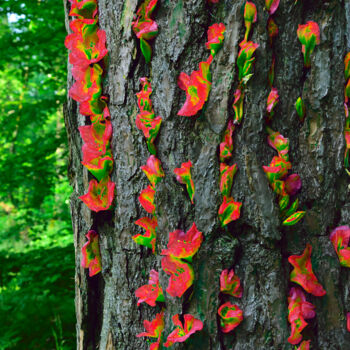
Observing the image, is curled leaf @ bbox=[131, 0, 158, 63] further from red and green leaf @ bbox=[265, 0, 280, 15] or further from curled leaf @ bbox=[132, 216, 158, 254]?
curled leaf @ bbox=[132, 216, 158, 254]

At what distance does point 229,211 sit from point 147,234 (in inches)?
8.9

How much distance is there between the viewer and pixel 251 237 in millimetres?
852

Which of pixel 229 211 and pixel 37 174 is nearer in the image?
pixel 229 211

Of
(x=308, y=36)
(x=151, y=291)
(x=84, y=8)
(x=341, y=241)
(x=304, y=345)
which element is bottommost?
(x=304, y=345)

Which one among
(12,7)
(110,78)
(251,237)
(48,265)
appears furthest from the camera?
(48,265)

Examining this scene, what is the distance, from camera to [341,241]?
87 cm

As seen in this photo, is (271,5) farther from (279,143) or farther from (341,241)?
(341,241)

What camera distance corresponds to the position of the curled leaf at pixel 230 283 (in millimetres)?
845

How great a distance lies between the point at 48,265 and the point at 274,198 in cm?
318

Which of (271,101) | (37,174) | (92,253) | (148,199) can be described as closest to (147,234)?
(148,199)

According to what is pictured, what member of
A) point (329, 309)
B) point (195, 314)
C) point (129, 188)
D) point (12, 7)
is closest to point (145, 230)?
point (129, 188)

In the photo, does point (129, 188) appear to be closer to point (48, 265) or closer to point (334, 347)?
point (334, 347)

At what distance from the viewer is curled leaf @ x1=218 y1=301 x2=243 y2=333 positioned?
0.85 metres

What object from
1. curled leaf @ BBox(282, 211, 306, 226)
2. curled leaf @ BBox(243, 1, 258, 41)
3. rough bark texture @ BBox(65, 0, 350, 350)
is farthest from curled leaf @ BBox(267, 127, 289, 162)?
curled leaf @ BBox(243, 1, 258, 41)
